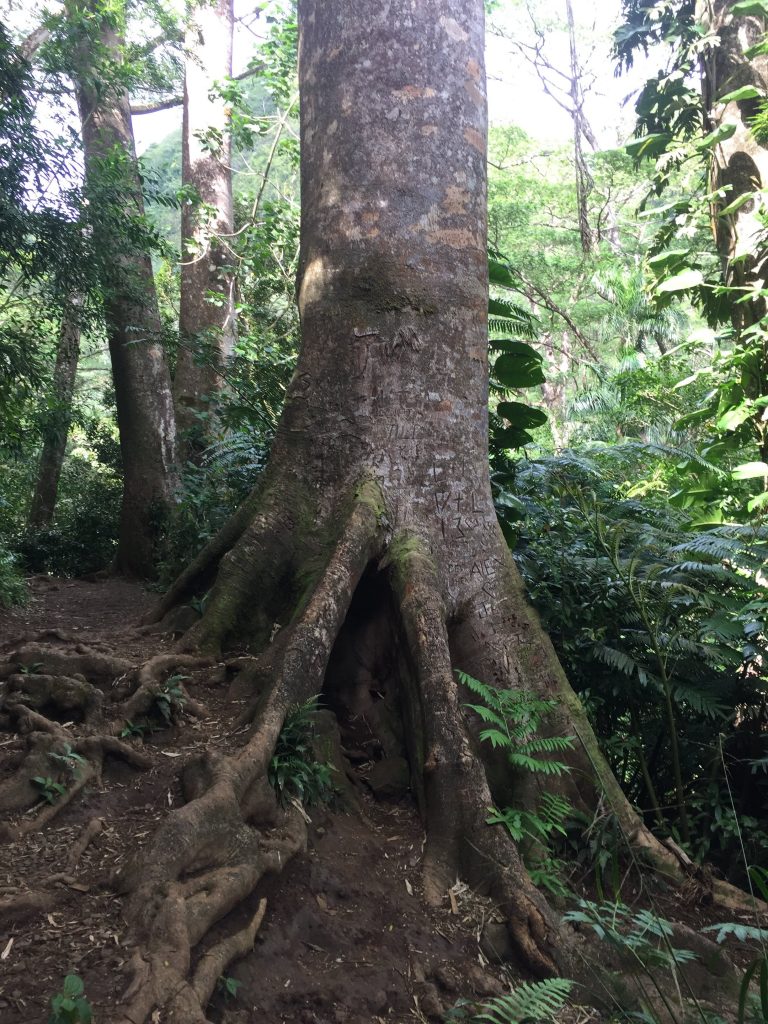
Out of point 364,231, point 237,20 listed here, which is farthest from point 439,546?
point 237,20

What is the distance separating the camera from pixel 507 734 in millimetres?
3758

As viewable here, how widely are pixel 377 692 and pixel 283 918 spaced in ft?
4.96

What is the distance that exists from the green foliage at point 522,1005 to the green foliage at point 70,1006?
42.7 inches

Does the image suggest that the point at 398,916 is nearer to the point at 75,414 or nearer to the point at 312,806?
the point at 312,806

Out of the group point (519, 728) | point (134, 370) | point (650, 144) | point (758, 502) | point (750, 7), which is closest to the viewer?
point (519, 728)

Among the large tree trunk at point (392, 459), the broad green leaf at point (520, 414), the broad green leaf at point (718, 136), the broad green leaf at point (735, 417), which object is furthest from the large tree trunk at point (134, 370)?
the broad green leaf at point (735, 417)

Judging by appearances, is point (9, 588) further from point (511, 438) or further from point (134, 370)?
point (511, 438)

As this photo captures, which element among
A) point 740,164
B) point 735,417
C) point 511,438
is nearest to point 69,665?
point 511,438

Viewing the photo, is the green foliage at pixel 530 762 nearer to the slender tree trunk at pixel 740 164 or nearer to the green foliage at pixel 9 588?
the slender tree trunk at pixel 740 164

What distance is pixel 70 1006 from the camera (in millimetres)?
2090

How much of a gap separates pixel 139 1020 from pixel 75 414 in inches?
398

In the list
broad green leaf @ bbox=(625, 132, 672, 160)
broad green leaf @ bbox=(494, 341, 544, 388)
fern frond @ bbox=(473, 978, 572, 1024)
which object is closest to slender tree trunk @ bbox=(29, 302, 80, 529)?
broad green leaf @ bbox=(625, 132, 672, 160)

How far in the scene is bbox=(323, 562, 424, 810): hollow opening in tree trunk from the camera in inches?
152

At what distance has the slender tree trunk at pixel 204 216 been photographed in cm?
1223
